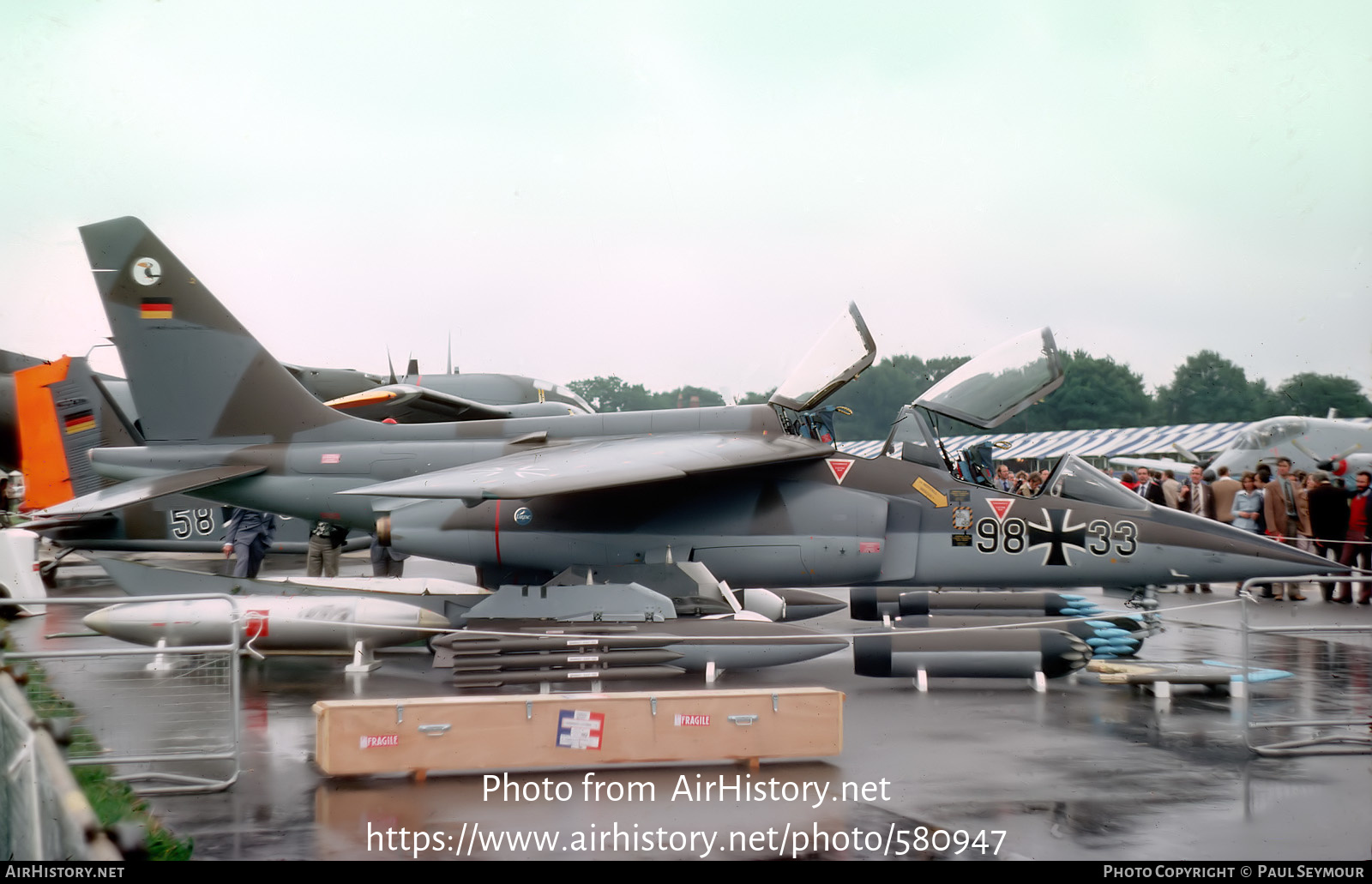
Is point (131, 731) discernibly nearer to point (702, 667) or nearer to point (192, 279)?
point (702, 667)

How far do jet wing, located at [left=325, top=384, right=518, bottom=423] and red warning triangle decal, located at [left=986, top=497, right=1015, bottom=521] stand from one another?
9519mm

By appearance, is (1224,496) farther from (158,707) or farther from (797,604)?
(158,707)

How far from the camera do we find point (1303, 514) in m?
14.6

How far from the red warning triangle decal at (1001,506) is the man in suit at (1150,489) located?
7429 mm

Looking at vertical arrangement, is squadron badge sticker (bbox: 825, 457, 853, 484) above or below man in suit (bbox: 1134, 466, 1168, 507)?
above

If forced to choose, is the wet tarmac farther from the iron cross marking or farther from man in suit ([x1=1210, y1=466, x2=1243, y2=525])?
man in suit ([x1=1210, y1=466, x2=1243, y2=525])

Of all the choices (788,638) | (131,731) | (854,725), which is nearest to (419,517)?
(131,731)

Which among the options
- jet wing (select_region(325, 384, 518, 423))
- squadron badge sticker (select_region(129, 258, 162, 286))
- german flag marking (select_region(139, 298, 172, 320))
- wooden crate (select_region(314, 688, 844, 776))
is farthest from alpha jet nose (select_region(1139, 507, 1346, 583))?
jet wing (select_region(325, 384, 518, 423))

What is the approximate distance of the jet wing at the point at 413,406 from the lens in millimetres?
17250

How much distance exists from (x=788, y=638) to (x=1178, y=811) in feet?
11.1

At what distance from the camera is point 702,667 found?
7918mm

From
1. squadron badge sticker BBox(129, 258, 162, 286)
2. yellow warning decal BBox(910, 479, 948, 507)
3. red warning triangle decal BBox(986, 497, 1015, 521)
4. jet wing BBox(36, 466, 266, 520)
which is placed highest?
squadron badge sticker BBox(129, 258, 162, 286)

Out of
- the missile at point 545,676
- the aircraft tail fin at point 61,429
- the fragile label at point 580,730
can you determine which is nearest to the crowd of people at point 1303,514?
the missile at point 545,676

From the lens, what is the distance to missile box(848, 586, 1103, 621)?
32.1ft
